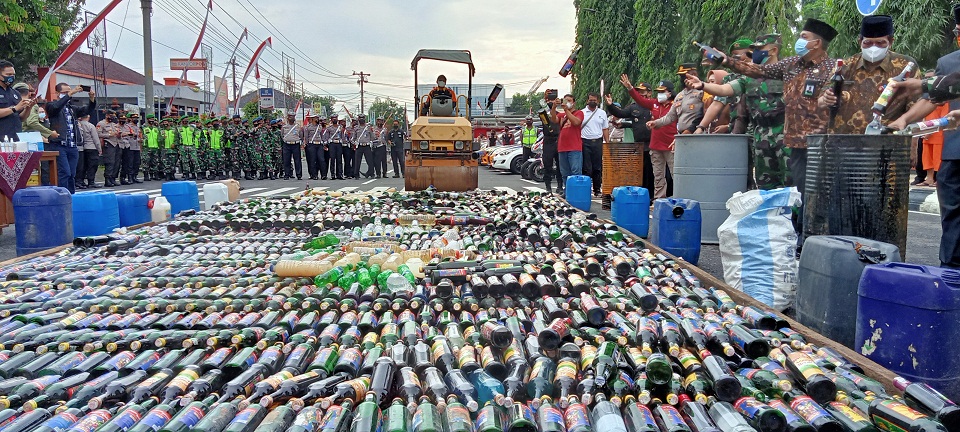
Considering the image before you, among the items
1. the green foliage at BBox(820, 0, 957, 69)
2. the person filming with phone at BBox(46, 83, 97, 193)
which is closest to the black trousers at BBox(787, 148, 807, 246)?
the person filming with phone at BBox(46, 83, 97, 193)

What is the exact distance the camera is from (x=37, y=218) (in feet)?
20.2

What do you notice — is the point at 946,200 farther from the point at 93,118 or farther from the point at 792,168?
the point at 93,118

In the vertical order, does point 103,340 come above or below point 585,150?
below

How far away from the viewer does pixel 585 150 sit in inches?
479

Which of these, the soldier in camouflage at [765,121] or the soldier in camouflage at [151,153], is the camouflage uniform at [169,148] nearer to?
the soldier in camouflage at [151,153]

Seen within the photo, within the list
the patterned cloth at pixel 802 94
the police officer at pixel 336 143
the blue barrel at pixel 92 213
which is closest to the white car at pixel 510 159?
the police officer at pixel 336 143

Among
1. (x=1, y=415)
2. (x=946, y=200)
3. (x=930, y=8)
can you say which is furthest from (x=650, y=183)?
(x=930, y=8)

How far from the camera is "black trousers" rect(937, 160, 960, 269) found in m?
4.54

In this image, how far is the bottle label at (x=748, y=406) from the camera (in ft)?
7.97

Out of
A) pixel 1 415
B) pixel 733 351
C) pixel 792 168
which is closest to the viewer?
pixel 1 415

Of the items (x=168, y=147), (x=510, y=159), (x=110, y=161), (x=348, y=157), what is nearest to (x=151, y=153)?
(x=168, y=147)

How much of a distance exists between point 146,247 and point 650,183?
27.6 ft

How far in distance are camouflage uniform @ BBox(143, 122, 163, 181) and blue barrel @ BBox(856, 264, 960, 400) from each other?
22237mm

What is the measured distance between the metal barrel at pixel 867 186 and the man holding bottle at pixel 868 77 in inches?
47.7
